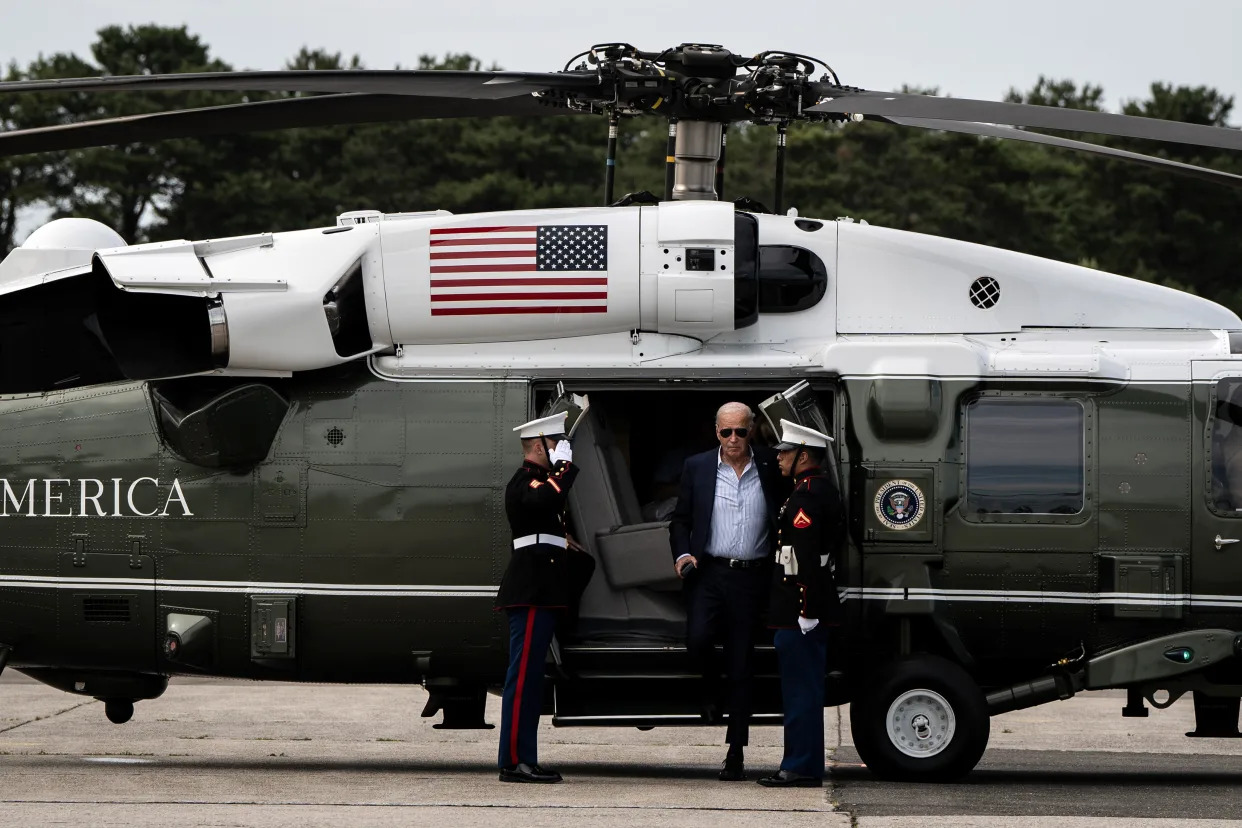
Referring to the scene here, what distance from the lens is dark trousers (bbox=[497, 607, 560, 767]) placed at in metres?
10.1

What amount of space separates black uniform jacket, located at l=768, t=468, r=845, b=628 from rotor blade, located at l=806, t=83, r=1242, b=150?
2110mm

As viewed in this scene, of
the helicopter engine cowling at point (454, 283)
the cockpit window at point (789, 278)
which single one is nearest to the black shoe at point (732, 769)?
the helicopter engine cowling at point (454, 283)

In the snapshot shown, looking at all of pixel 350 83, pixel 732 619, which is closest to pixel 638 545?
pixel 732 619

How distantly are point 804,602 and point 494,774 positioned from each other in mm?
2335

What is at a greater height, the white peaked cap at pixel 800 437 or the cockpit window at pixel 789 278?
the cockpit window at pixel 789 278

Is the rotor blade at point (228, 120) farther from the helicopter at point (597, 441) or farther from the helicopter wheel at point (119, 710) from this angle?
the helicopter wheel at point (119, 710)

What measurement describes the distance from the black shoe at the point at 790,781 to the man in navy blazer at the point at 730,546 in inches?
14.8

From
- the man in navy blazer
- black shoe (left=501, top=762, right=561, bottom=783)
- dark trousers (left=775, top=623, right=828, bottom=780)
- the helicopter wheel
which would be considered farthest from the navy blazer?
the helicopter wheel

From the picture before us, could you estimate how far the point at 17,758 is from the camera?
11711 millimetres

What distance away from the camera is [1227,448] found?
10523 mm

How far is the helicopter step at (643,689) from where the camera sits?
415 inches

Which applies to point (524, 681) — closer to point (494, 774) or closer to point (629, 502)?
point (494, 774)

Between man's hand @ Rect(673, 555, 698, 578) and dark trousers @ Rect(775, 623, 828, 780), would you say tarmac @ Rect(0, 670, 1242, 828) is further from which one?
man's hand @ Rect(673, 555, 698, 578)

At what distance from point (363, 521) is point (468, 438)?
792mm
